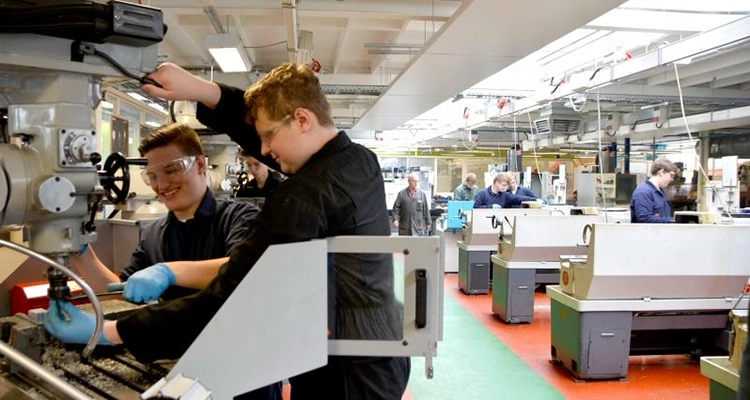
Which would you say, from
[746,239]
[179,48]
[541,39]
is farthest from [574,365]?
[179,48]

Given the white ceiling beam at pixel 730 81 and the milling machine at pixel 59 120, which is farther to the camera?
the white ceiling beam at pixel 730 81

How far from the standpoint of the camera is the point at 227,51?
139 inches

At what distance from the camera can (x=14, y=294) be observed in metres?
2.26

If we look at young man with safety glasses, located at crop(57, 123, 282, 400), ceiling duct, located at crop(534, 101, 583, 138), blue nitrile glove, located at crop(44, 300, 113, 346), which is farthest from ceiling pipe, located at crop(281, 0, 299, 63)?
ceiling duct, located at crop(534, 101, 583, 138)

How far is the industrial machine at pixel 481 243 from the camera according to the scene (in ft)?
17.4

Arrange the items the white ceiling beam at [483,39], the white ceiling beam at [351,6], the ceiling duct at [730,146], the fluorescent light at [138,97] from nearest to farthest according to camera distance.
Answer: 1. the white ceiling beam at [483,39]
2. the white ceiling beam at [351,6]
3. the fluorescent light at [138,97]
4. the ceiling duct at [730,146]

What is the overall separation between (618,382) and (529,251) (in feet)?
4.21

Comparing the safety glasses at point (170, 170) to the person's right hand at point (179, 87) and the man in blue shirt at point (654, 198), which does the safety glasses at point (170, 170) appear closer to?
the person's right hand at point (179, 87)

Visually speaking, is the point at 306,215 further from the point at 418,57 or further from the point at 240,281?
the point at 418,57

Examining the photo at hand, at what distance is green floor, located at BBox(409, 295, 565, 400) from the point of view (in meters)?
3.08

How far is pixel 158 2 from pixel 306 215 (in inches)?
123

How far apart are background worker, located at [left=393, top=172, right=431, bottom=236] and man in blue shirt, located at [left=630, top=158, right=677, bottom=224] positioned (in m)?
3.09

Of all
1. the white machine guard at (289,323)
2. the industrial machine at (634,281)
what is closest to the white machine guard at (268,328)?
the white machine guard at (289,323)

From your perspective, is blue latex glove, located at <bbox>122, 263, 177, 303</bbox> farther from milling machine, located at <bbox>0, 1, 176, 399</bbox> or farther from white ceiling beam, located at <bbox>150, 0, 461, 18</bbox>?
white ceiling beam, located at <bbox>150, 0, 461, 18</bbox>
